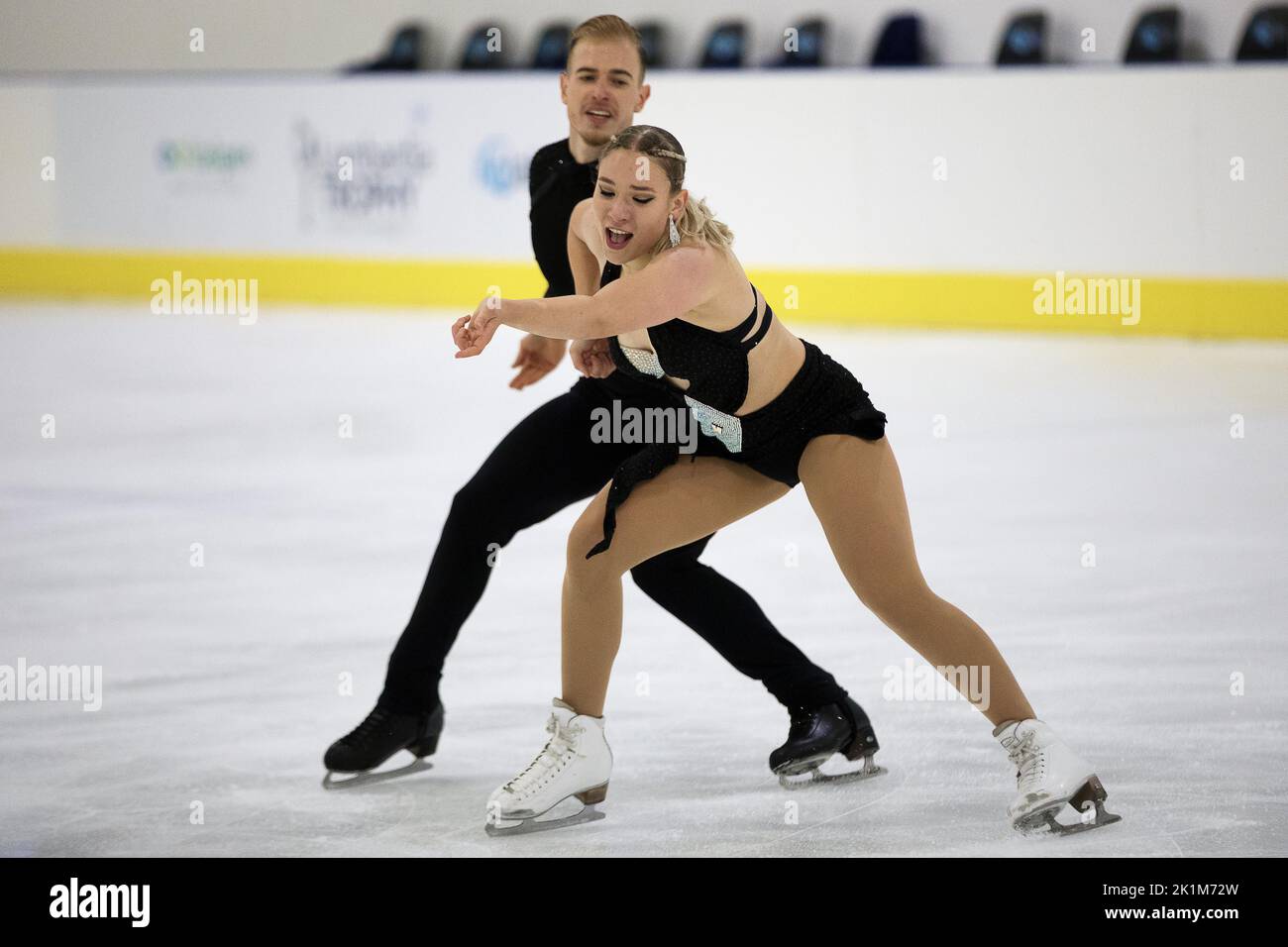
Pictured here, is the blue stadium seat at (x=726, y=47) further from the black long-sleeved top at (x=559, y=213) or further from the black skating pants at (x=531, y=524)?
the black skating pants at (x=531, y=524)

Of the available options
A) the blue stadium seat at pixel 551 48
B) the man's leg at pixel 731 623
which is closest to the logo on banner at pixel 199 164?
the blue stadium seat at pixel 551 48

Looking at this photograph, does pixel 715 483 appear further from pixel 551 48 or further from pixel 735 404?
pixel 551 48

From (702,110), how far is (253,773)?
7.76 meters

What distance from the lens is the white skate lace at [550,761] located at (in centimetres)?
292

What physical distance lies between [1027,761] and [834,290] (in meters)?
7.43

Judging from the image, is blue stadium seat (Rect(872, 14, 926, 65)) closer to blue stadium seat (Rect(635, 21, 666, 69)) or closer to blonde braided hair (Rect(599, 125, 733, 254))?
blue stadium seat (Rect(635, 21, 666, 69))

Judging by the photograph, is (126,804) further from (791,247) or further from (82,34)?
(82,34)

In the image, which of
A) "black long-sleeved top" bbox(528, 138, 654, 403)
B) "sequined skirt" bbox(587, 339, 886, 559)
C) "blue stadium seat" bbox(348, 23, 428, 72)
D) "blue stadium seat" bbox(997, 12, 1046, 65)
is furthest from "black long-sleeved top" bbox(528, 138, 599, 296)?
"blue stadium seat" bbox(348, 23, 428, 72)

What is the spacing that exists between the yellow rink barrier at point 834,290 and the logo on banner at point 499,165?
0.51 m

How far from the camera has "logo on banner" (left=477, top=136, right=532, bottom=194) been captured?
10.8 m

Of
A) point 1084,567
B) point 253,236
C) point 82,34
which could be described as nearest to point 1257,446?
point 1084,567

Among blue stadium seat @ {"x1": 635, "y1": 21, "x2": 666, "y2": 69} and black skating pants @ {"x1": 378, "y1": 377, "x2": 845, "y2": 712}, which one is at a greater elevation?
blue stadium seat @ {"x1": 635, "y1": 21, "x2": 666, "y2": 69}

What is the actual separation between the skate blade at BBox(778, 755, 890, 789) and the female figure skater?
1.28 ft

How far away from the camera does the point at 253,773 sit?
3262 millimetres
